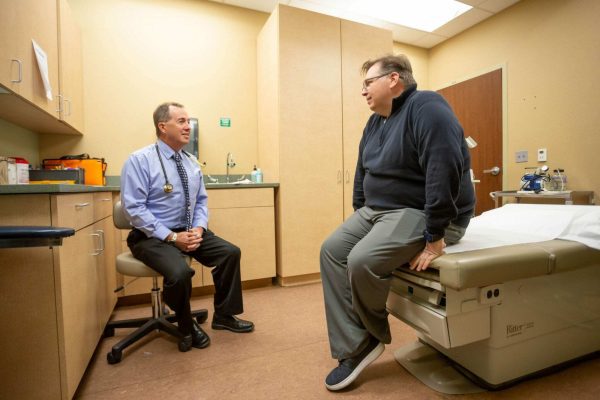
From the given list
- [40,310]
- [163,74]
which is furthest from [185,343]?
[163,74]

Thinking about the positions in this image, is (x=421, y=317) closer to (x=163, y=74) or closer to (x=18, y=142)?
(x=18, y=142)

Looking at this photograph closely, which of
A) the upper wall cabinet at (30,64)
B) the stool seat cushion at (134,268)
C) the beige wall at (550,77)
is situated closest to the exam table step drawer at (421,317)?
the stool seat cushion at (134,268)

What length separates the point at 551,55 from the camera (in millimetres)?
2947

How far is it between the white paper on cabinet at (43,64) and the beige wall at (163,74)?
2.85 ft

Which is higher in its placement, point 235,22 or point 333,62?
point 235,22

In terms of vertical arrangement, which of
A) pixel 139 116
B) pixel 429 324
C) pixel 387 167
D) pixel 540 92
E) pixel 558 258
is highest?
pixel 540 92

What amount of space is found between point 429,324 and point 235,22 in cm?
297

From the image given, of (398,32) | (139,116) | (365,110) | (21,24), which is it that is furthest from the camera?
(398,32)

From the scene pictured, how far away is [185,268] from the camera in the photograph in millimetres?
1564

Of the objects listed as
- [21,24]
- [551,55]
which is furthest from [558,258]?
[551,55]

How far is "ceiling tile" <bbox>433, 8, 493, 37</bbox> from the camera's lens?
3379 mm

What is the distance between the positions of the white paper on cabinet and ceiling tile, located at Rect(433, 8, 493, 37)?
144 inches

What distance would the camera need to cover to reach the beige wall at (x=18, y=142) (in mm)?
1966

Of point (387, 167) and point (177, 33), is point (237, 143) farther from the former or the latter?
point (387, 167)
